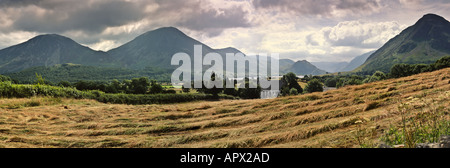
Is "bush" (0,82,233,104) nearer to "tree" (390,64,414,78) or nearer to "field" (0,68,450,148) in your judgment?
"field" (0,68,450,148)

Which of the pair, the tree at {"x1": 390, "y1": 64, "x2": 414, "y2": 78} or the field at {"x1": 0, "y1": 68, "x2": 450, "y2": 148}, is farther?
the tree at {"x1": 390, "y1": 64, "x2": 414, "y2": 78}

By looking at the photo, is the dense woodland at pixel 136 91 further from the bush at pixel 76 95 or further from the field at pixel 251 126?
the field at pixel 251 126

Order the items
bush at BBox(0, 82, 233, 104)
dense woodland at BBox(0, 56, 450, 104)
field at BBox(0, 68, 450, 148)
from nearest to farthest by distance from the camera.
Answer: field at BBox(0, 68, 450, 148) < bush at BBox(0, 82, 233, 104) < dense woodland at BBox(0, 56, 450, 104)

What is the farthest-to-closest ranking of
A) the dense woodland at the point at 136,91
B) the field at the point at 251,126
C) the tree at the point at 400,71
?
the tree at the point at 400,71
the dense woodland at the point at 136,91
the field at the point at 251,126

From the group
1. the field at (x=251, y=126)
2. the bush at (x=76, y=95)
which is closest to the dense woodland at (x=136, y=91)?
the bush at (x=76, y=95)

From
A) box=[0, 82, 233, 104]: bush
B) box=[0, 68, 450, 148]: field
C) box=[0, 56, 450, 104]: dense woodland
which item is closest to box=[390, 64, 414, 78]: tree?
box=[0, 56, 450, 104]: dense woodland

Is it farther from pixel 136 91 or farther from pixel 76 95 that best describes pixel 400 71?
pixel 76 95

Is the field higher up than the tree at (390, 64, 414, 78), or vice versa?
the tree at (390, 64, 414, 78)

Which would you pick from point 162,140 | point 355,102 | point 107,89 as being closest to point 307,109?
point 355,102

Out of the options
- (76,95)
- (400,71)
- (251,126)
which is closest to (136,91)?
(76,95)

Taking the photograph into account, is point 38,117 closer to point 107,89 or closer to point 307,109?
point 307,109

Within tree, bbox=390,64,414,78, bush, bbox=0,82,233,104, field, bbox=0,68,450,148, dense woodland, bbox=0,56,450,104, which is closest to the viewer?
field, bbox=0,68,450,148

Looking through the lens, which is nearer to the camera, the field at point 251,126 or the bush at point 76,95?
the field at point 251,126
